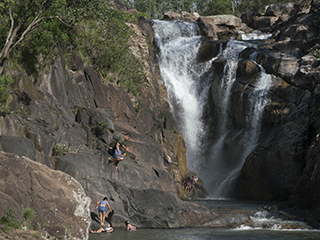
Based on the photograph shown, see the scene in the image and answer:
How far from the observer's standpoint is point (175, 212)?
1708 cm

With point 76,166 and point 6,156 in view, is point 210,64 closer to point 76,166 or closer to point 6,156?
point 76,166

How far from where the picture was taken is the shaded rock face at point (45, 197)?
932cm

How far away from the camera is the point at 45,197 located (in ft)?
33.0

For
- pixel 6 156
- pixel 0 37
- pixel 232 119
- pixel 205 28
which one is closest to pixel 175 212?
pixel 6 156

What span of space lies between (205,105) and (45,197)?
33.3m

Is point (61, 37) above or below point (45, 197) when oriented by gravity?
above

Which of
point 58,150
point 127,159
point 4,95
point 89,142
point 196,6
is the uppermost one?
point 196,6

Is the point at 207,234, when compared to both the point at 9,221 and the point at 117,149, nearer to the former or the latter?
the point at 117,149

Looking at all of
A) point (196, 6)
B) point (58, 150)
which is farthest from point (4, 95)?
point (196, 6)

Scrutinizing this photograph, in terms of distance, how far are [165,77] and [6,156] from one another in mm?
35322

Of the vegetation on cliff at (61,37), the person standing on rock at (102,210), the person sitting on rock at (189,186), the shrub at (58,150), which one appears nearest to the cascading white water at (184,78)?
the person sitting on rock at (189,186)

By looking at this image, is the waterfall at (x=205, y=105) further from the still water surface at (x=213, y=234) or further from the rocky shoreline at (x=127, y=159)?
the still water surface at (x=213, y=234)

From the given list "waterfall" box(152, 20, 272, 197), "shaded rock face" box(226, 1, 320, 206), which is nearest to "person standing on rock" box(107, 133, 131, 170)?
"shaded rock face" box(226, 1, 320, 206)

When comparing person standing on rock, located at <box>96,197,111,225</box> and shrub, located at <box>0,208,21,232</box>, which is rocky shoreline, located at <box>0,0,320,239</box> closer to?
shrub, located at <box>0,208,21,232</box>
